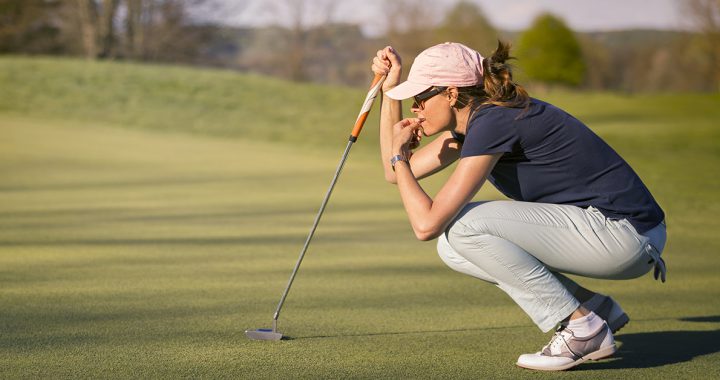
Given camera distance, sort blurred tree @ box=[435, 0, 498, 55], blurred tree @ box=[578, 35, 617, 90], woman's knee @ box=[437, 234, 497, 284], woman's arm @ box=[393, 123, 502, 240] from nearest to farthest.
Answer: woman's arm @ box=[393, 123, 502, 240], woman's knee @ box=[437, 234, 497, 284], blurred tree @ box=[435, 0, 498, 55], blurred tree @ box=[578, 35, 617, 90]

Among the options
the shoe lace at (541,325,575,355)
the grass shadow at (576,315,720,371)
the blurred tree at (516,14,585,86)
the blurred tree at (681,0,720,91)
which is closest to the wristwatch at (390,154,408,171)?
the shoe lace at (541,325,575,355)

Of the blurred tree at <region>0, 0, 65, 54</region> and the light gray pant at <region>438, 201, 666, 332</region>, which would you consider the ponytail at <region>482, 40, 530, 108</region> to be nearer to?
the light gray pant at <region>438, 201, 666, 332</region>

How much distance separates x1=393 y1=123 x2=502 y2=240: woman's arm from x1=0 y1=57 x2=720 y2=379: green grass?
50 cm

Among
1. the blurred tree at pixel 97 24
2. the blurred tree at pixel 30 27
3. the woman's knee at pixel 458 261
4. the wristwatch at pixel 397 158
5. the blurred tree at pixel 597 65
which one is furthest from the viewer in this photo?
the blurred tree at pixel 597 65

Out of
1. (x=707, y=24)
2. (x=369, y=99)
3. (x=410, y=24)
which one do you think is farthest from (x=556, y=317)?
(x=410, y=24)

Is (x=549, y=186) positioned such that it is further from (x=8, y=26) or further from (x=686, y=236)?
(x=8, y=26)

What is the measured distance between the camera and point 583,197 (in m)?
3.29

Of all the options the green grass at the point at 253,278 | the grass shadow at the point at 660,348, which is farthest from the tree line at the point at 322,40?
the grass shadow at the point at 660,348

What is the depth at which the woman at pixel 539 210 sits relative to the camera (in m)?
3.18

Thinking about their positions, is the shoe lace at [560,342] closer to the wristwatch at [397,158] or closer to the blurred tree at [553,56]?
the wristwatch at [397,158]

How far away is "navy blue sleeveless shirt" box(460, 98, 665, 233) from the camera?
311 cm

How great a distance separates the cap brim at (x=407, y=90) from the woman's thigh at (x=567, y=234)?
0.46 m

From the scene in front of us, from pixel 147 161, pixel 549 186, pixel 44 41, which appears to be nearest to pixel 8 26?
pixel 44 41

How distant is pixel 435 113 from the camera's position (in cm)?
330
